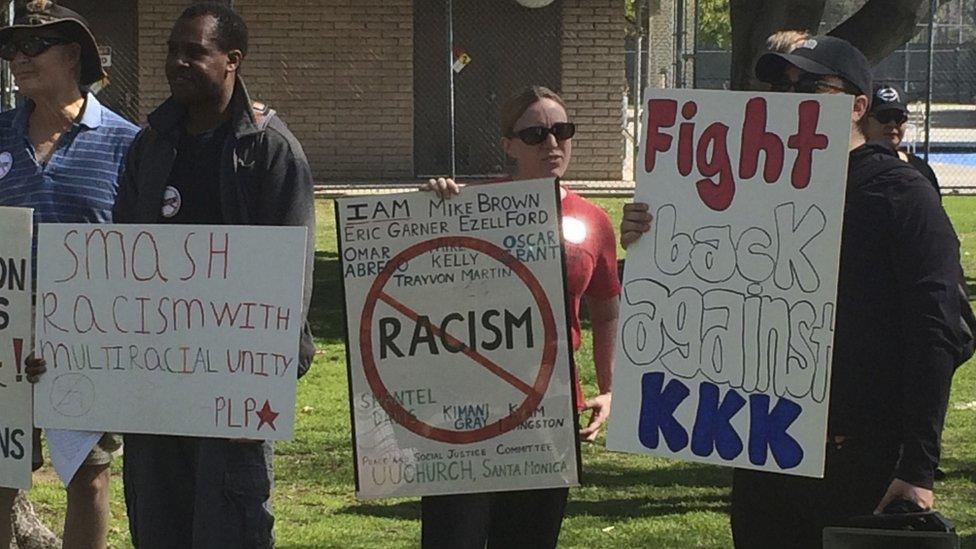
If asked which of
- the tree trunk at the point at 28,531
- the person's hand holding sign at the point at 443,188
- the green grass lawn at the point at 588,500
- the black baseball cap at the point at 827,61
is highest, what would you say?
the black baseball cap at the point at 827,61

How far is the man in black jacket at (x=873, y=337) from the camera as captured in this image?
12.0 feet

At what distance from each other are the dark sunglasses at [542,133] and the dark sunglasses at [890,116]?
3570 millimetres

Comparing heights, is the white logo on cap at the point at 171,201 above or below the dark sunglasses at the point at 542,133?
below

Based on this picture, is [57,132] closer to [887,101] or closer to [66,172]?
[66,172]

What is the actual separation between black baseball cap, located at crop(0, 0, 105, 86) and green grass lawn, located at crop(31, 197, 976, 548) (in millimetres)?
2083

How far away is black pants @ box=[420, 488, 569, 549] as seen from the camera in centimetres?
430

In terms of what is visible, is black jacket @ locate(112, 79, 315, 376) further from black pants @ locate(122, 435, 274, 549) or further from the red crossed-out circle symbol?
black pants @ locate(122, 435, 274, 549)

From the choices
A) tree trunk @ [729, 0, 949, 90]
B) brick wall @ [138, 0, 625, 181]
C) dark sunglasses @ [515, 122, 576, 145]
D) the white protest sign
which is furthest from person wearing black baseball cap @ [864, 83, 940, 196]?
brick wall @ [138, 0, 625, 181]

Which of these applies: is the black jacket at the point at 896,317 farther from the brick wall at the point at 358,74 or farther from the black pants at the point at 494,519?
the brick wall at the point at 358,74

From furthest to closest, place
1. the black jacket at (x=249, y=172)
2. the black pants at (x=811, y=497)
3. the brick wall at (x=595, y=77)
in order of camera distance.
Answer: the brick wall at (x=595, y=77), the black jacket at (x=249, y=172), the black pants at (x=811, y=497)

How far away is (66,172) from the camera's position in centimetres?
480

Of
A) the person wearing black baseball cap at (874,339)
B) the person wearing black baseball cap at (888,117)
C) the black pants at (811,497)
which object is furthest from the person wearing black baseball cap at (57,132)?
the person wearing black baseball cap at (888,117)

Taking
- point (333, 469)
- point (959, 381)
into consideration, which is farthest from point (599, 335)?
point (959, 381)

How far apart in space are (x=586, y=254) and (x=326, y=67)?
16474mm
